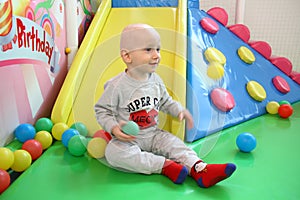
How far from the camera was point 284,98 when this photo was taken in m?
1.89

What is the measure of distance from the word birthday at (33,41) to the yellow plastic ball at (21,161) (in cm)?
44

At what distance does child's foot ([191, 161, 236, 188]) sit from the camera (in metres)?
0.97

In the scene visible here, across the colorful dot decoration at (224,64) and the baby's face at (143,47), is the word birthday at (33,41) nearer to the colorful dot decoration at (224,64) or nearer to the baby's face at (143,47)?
the baby's face at (143,47)

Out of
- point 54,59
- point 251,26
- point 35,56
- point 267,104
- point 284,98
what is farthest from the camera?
point 251,26

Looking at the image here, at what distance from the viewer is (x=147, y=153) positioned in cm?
111

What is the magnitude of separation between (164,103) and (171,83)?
0.30 m

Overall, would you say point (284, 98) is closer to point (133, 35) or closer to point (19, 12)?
point (133, 35)

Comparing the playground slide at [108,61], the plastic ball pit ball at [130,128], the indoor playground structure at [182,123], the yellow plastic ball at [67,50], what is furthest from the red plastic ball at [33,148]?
the yellow plastic ball at [67,50]

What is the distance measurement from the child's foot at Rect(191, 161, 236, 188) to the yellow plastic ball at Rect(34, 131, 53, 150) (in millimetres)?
600

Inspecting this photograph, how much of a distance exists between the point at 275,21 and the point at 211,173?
1972 millimetres

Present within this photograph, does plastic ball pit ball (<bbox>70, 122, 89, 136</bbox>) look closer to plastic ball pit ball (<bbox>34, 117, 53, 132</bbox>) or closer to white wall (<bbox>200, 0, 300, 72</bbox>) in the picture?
plastic ball pit ball (<bbox>34, 117, 53, 132</bbox>)

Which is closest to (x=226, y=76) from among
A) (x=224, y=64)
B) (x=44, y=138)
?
(x=224, y=64)

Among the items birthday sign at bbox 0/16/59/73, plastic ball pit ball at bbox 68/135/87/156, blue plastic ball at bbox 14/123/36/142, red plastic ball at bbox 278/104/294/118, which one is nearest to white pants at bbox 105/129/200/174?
plastic ball pit ball at bbox 68/135/87/156

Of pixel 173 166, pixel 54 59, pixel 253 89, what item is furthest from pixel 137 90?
pixel 253 89
